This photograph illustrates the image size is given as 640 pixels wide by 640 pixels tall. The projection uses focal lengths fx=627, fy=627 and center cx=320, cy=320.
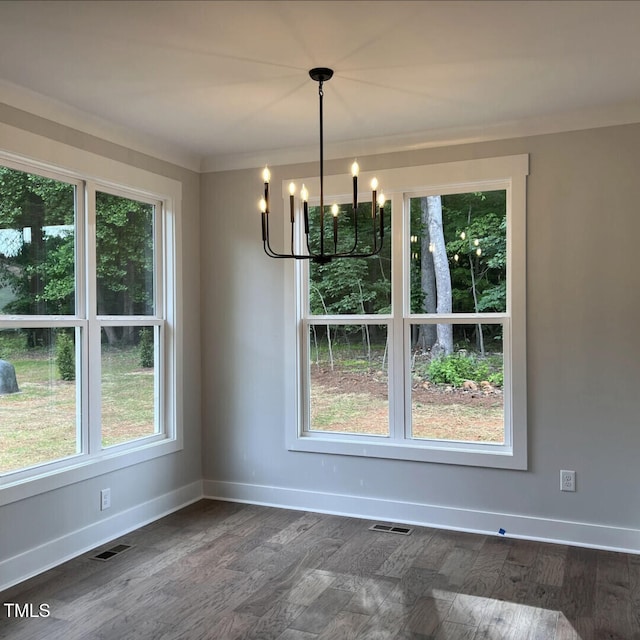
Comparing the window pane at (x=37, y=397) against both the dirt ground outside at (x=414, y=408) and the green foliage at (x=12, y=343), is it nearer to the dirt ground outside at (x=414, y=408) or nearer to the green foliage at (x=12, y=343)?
the green foliage at (x=12, y=343)

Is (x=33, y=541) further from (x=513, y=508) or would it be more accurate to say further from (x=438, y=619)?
(x=513, y=508)

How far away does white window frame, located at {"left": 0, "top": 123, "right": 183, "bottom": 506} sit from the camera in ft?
10.7

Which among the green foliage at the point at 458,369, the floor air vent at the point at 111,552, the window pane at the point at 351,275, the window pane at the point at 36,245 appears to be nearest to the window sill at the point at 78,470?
the floor air vent at the point at 111,552

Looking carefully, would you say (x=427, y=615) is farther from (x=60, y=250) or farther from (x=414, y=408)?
(x=60, y=250)

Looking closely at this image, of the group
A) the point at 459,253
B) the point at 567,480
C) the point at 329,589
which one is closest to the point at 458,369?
the point at 459,253

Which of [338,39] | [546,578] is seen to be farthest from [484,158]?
[546,578]

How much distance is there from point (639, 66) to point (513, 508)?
2.52 metres

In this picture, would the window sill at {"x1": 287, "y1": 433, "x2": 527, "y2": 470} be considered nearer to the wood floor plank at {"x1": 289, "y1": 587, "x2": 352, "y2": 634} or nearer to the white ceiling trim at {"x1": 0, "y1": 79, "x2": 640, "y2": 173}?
the wood floor plank at {"x1": 289, "y1": 587, "x2": 352, "y2": 634}

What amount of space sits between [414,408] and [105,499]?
2016mm

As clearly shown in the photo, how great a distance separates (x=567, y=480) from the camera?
3686mm

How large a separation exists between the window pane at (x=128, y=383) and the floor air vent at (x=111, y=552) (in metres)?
0.61

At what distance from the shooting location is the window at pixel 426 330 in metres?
3.89

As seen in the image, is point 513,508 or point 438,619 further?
point 513,508

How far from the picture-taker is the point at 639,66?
2.95 meters
